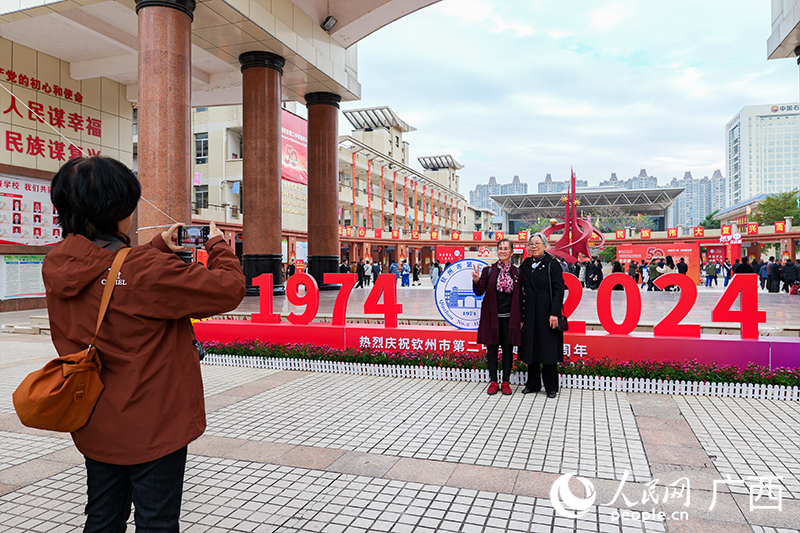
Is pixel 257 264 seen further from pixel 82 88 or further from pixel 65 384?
pixel 65 384

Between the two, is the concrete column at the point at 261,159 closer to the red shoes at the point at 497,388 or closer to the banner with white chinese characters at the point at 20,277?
the banner with white chinese characters at the point at 20,277

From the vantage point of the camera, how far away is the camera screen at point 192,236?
2104 millimetres

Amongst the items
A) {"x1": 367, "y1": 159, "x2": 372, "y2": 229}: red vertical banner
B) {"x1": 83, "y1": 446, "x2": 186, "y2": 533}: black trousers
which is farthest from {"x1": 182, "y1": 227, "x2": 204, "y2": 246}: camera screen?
{"x1": 367, "y1": 159, "x2": 372, "y2": 229}: red vertical banner

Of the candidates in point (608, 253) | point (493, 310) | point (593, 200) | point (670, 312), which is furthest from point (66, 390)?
point (593, 200)

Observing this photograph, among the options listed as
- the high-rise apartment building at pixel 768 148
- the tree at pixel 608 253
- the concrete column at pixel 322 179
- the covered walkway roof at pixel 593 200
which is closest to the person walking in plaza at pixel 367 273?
the concrete column at pixel 322 179

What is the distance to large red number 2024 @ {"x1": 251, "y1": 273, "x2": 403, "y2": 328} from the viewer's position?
7.27 m

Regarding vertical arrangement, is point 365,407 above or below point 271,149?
below

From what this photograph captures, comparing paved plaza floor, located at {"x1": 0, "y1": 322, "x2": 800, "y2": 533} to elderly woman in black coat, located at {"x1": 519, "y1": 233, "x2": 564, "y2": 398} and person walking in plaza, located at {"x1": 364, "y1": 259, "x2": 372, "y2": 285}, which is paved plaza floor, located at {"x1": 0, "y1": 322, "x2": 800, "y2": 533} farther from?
person walking in plaza, located at {"x1": 364, "y1": 259, "x2": 372, "y2": 285}

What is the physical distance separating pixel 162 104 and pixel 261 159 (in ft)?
13.9

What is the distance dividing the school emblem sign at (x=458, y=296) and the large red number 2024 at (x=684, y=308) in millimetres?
1293

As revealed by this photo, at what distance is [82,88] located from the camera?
52.2 feet

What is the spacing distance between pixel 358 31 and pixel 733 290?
14331 millimetres

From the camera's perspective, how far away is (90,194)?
5.83 feet

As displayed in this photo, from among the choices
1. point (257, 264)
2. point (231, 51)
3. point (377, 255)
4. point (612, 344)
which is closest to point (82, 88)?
point (231, 51)
